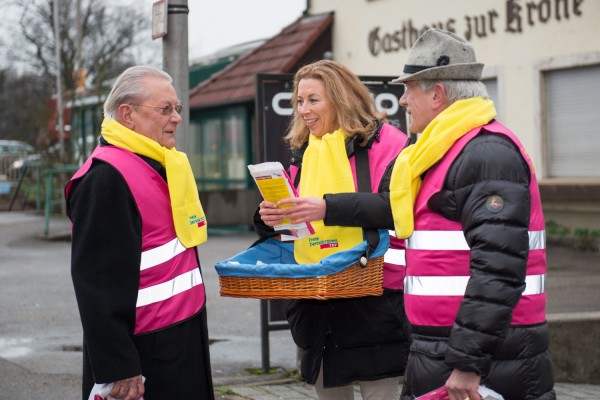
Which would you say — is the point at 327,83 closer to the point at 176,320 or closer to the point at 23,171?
the point at 176,320

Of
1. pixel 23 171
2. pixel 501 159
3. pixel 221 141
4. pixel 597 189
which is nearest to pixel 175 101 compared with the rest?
pixel 501 159

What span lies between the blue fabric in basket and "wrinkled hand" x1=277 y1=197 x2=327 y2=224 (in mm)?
192

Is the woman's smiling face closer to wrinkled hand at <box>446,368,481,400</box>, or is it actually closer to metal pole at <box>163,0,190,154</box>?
wrinkled hand at <box>446,368,481,400</box>

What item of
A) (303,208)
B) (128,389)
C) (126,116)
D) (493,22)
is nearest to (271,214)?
(303,208)

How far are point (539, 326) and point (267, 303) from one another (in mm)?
4472

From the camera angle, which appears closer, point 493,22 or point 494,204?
point 494,204

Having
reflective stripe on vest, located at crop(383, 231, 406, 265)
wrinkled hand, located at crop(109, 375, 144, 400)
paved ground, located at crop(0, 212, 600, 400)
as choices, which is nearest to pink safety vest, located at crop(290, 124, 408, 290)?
reflective stripe on vest, located at crop(383, 231, 406, 265)

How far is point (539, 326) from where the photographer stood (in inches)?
144

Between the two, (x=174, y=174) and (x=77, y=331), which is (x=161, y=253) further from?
Result: (x=77, y=331)

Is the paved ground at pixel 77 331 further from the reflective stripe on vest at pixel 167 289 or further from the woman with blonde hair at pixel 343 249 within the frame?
the reflective stripe on vest at pixel 167 289

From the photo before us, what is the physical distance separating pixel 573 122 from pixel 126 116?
15053 millimetres

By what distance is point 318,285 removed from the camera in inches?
173

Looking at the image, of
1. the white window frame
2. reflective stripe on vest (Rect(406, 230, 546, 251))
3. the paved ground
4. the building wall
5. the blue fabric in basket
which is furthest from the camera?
the white window frame

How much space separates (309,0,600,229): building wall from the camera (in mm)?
17734
